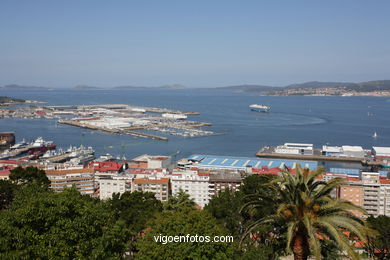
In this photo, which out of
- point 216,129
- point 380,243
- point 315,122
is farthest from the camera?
point 315,122

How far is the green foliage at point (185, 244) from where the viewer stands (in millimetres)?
4539

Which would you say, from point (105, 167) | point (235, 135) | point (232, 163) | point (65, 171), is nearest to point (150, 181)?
point (65, 171)

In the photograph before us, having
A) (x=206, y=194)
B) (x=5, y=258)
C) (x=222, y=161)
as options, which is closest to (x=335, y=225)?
(x=5, y=258)

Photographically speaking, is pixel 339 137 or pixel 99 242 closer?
pixel 99 242

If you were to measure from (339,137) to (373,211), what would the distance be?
73.7 feet

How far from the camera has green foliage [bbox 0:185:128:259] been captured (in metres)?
3.71

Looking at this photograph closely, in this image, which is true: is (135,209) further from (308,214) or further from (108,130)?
(108,130)

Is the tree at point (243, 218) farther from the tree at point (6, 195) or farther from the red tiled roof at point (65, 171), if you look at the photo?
the red tiled roof at point (65, 171)

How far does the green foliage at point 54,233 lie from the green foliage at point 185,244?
582 millimetres

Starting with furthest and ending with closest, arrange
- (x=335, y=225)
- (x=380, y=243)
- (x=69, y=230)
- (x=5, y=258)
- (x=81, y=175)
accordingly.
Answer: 1. (x=81, y=175)
2. (x=380, y=243)
3. (x=69, y=230)
4. (x=5, y=258)
5. (x=335, y=225)

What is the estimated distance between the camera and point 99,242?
13.5ft

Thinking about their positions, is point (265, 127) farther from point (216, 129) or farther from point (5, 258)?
point (5, 258)

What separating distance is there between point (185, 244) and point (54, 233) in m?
1.56

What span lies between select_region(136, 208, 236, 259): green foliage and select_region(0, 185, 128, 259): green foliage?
1.91 ft
